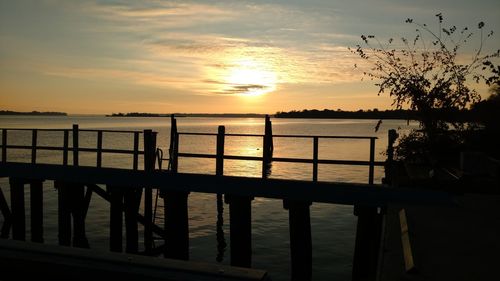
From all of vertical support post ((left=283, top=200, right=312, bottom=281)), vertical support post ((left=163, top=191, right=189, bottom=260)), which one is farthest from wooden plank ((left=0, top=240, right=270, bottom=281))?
vertical support post ((left=163, top=191, right=189, bottom=260))

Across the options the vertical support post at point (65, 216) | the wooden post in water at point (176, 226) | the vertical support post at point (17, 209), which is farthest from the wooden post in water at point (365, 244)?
the vertical support post at point (17, 209)

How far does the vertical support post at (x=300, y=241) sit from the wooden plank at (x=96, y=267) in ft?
20.0

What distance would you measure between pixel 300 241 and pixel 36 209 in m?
7.49

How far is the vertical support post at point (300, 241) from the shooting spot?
9180mm

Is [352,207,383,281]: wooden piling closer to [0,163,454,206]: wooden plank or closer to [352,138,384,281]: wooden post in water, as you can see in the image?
[352,138,384,281]: wooden post in water

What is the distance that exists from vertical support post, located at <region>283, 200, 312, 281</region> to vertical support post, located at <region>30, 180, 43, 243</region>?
Result: 7081mm

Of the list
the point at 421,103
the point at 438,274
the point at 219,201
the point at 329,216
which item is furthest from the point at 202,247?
the point at 438,274

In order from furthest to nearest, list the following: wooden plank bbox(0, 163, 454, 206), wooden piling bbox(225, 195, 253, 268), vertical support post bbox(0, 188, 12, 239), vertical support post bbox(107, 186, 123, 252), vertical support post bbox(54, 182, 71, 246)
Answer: vertical support post bbox(0, 188, 12, 239), vertical support post bbox(54, 182, 71, 246), vertical support post bbox(107, 186, 123, 252), wooden piling bbox(225, 195, 253, 268), wooden plank bbox(0, 163, 454, 206)

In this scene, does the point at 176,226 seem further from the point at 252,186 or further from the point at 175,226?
the point at 252,186

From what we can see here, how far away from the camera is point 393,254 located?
17.5 feet

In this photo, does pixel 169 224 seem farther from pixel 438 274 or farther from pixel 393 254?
pixel 438 274

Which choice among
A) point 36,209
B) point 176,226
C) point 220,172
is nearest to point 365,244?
point 176,226

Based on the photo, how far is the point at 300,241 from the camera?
9.22 metres

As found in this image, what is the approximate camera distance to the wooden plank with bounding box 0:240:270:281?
3027mm
